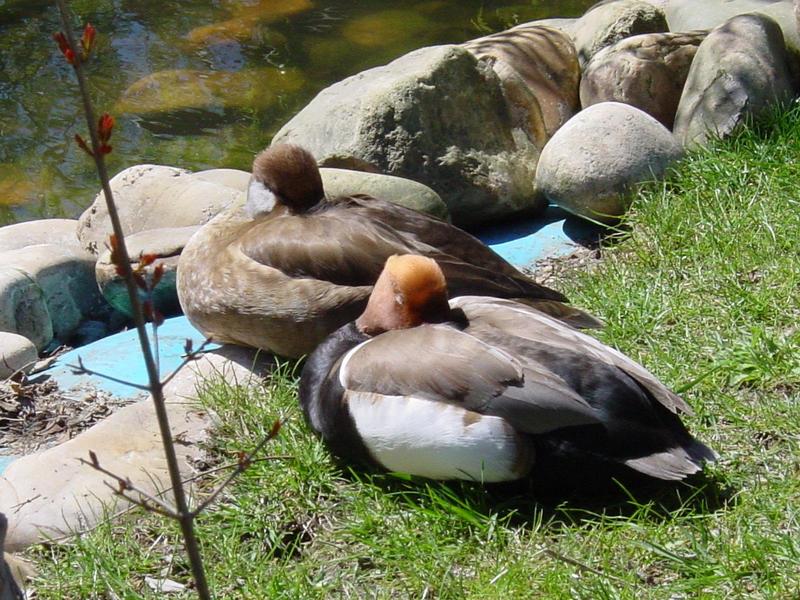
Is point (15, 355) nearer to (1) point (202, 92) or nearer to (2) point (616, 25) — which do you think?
(2) point (616, 25)

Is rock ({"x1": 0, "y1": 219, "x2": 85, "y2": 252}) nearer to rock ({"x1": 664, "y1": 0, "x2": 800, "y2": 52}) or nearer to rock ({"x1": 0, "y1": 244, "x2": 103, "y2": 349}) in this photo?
rock ({"x1": 0, "y1": 244, "x2": 103, "y2": 349})

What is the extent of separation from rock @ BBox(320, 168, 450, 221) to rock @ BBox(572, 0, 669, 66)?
84.7 inches

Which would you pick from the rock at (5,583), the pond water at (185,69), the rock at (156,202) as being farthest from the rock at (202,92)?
the rock at (5,583)

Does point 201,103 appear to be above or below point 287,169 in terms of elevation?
below

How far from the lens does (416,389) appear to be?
3.65 metres

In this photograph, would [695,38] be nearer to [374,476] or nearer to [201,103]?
[374,476]

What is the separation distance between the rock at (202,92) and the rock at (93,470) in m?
5.90

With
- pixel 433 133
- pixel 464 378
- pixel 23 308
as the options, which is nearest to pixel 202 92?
pixel 433 133

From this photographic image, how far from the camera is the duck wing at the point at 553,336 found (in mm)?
3680

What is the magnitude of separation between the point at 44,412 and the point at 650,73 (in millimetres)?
3919

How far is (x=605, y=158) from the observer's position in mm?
5918

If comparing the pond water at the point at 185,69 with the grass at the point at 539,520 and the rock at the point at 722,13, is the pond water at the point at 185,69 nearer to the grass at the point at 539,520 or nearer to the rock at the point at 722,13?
the rock at the point at 722,13

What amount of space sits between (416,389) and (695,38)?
409 cm

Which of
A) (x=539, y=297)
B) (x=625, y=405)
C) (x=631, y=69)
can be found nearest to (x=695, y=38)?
(x=631, y=69)
